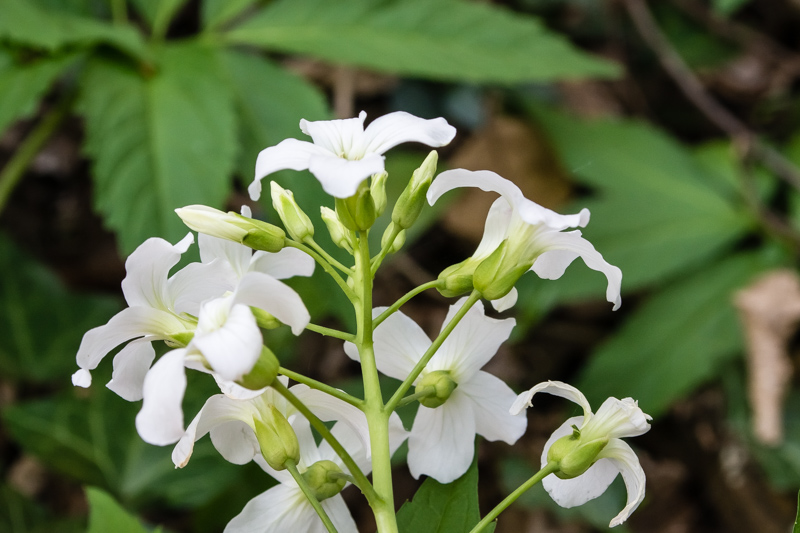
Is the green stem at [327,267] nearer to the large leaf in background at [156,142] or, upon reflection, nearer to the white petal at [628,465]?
the white petal at [628,465]

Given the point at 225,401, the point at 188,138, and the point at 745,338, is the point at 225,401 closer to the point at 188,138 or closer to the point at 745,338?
the point at 188,138

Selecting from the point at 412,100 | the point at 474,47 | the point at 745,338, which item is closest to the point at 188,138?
the point at 474,47

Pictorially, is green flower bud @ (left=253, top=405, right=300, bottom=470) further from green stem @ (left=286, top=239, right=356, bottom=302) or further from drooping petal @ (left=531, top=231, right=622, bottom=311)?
drooping petal @ (left=531, top=231, right=622, bottom=311)

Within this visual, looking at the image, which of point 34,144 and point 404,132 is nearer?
point 404,132

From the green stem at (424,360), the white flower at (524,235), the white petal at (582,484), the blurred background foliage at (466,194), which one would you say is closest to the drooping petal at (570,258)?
the white flower at (524,235)

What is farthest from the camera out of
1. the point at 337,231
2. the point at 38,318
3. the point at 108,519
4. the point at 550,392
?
the point at 38,318

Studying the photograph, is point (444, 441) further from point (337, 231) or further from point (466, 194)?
point (466, 194)

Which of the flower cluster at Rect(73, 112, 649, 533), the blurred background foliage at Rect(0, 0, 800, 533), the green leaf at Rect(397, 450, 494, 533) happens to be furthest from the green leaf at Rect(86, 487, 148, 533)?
the green leaf at Rect(397, 450, 494, 533)

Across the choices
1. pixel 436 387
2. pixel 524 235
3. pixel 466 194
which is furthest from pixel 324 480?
pixel 466 194
